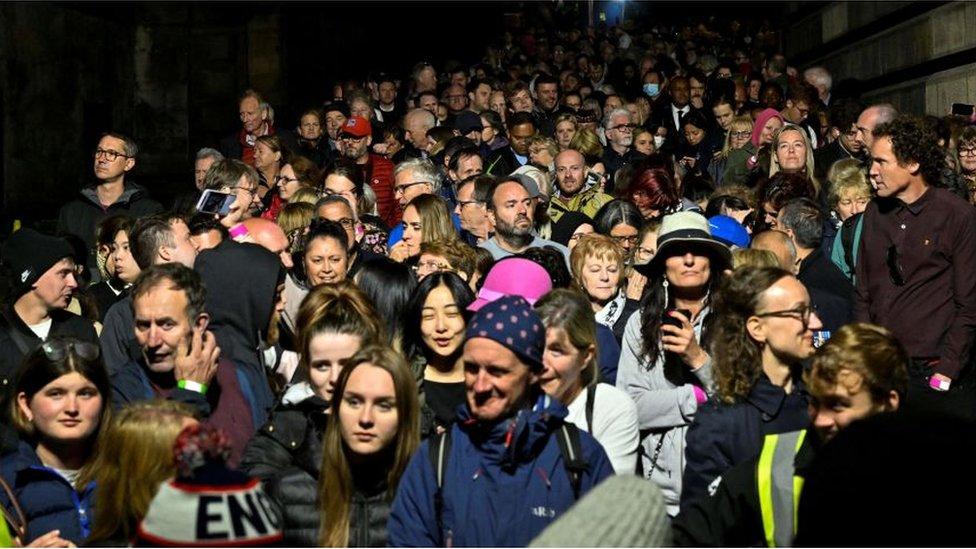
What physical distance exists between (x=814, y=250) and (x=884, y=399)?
4018 millimetres

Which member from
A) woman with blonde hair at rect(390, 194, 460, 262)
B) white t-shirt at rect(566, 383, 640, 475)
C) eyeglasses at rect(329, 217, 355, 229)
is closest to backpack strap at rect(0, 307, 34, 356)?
eyeglasses at rect(329, 217, 355, 229)

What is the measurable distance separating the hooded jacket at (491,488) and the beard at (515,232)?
4552 millimetres

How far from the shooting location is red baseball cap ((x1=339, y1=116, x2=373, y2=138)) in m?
13.0

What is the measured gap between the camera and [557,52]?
27125 mm

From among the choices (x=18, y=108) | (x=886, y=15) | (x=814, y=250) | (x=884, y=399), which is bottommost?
(x=884, y=399)

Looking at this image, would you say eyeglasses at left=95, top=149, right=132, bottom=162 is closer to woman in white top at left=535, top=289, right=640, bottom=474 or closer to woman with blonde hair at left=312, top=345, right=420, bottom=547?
woman in white top at left=535, top=289, right=640, bottom=474

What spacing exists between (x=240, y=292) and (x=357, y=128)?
606 centimetres

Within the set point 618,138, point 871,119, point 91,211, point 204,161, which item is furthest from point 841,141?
point 91,211

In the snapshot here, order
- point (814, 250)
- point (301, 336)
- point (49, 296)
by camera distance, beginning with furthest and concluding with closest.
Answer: point (814, 250) < point (49, 296) < point (301, 336)

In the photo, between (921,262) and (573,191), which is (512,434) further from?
(573,191)

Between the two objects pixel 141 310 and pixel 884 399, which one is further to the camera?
pixel 141 310

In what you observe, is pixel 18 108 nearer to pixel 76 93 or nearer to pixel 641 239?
pixel 76 93

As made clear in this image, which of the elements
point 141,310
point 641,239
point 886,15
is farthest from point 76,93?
point 141,310

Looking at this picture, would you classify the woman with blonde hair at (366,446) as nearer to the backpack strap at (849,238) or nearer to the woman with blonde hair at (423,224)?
the woman with blonde hair at (423,224)
